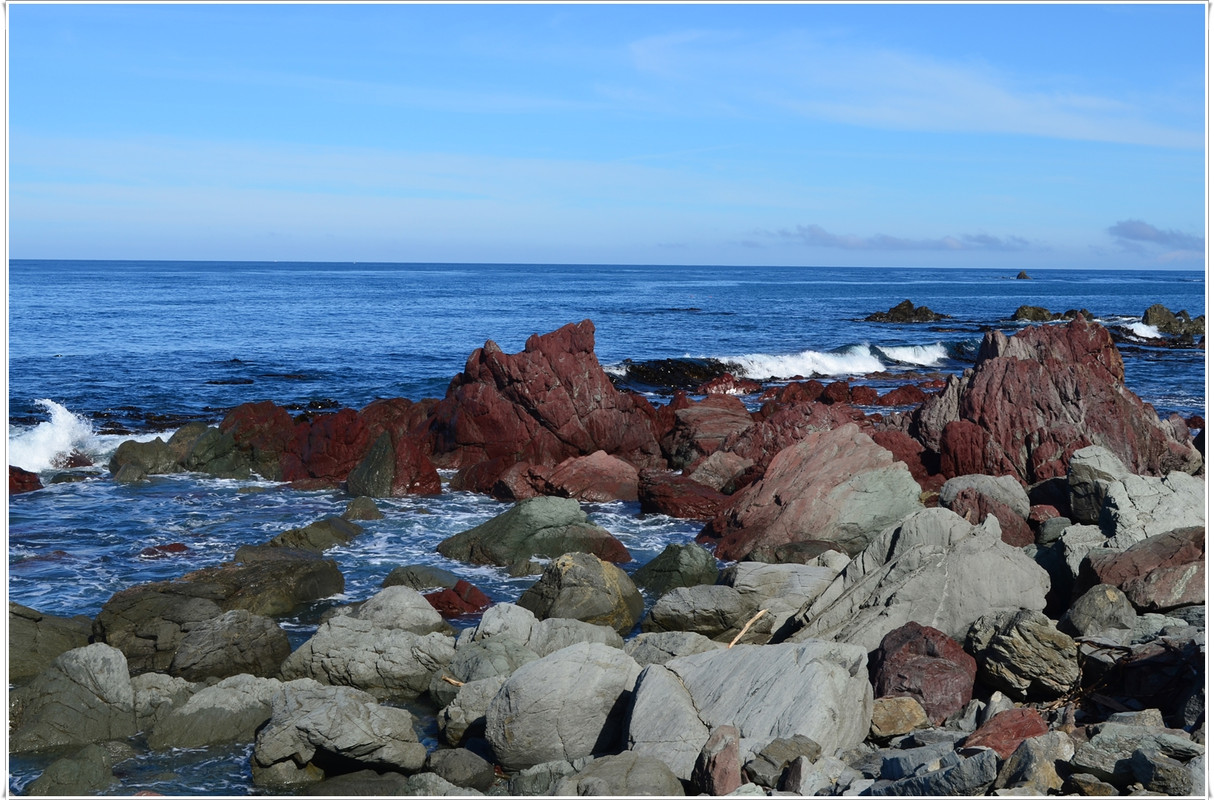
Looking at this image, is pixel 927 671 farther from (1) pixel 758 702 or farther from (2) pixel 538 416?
(2) pixel 538 416

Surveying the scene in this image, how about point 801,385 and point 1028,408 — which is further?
point 801,385

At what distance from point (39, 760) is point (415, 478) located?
482 inches

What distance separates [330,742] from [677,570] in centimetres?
697

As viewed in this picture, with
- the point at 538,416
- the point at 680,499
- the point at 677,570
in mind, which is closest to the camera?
the point at 677,570

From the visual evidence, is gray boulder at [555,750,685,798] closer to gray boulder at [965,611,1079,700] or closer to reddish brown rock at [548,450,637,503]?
gray boulder at [965,611,1079,700]

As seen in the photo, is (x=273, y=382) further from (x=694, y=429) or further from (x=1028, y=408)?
(x=1028, y=408)

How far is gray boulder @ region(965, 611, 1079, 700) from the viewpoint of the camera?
950 centimetres

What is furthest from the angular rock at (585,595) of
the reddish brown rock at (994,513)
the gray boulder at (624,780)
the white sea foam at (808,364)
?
the white sea foam at (808,364)

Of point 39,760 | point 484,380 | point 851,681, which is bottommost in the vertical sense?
point 39,760

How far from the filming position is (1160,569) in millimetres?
10867

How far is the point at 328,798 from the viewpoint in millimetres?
8789

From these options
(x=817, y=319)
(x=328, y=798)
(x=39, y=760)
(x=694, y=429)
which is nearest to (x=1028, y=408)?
(x=694, y=429)

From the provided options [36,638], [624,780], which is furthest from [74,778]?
[624,780]

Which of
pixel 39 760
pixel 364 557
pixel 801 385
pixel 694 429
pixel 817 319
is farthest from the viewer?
pixel 817 319
